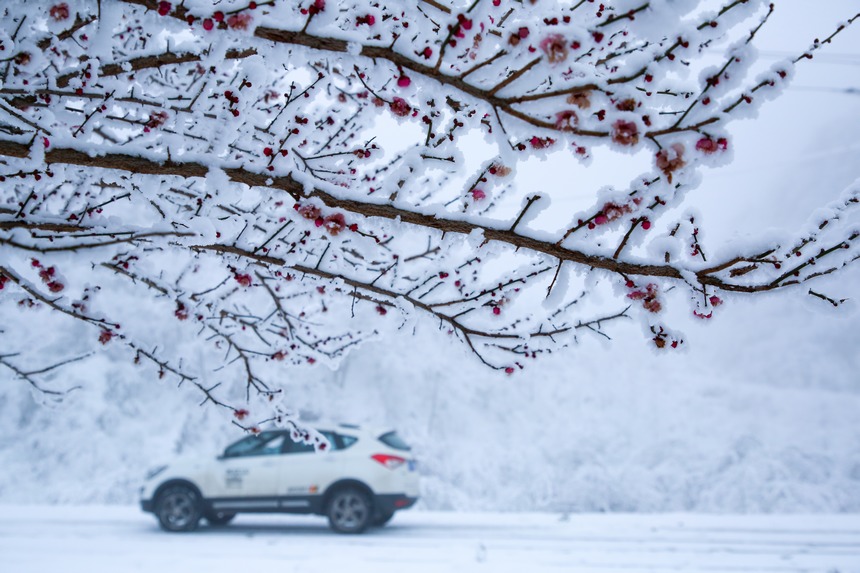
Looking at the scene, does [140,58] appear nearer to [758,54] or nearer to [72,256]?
[72,256]

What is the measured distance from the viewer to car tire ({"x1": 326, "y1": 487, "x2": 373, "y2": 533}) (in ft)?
24.2

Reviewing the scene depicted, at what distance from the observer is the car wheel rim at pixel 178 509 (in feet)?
24.6

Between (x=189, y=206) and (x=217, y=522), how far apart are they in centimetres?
667

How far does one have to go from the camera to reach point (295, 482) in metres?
7.49

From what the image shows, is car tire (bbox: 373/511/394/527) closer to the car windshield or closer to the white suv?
the white suv

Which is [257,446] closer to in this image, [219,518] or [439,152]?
[219,518]

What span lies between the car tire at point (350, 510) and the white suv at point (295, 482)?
0.04ft

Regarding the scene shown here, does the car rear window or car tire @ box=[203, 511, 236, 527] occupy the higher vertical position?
the car rear window

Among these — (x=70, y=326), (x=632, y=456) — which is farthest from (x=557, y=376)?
(x=70, y=326)

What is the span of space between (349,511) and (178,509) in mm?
2421

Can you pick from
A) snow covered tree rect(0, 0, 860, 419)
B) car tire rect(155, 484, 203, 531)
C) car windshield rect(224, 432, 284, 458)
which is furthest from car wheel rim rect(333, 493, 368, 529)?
snow covered tree rect(0, 0, 860, 419)

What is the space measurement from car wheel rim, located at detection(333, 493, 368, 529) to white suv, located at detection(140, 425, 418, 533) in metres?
0.01

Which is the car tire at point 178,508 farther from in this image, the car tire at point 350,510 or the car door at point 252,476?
the car tire at point 350,510

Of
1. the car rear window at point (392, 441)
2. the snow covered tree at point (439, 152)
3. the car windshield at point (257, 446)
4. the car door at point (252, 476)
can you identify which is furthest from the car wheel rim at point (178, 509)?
the snow covered tree at point (439, 152)
